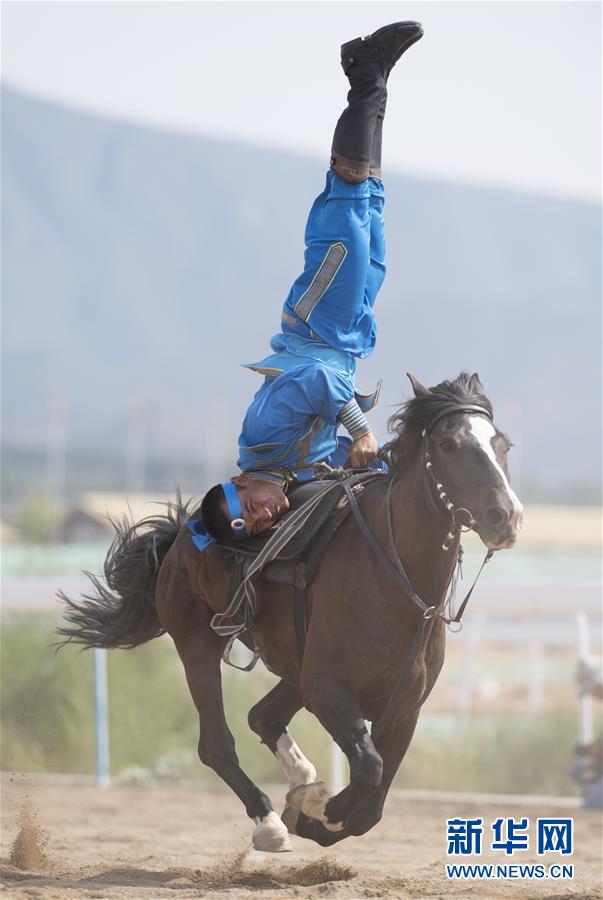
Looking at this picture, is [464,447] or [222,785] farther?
[222,785]

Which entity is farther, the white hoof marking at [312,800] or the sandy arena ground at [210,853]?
the sandy arena ground at [210,853]

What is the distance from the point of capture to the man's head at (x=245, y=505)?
5.43m

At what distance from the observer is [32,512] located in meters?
35.4

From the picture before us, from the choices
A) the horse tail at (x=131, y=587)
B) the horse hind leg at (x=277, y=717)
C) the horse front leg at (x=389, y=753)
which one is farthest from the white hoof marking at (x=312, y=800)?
the horse tail at (x=131, y=587)

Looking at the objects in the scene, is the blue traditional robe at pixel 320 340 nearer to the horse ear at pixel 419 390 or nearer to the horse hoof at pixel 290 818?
the horse ear at pixel 419 390

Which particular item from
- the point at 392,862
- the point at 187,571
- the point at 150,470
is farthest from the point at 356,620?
the point at 150,470

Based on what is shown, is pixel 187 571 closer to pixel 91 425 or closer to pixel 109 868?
pixel 109 868

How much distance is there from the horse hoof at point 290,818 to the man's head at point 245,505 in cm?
114

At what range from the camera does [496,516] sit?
4.39 meters

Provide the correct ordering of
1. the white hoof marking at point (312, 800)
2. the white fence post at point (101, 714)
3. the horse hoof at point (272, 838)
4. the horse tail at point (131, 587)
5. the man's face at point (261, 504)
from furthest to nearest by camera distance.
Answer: the white fence post at point (101, 714) < the horse tail at point (131, 587) < the man's face at point (261, 504) < the horse hoof at point (272, 838) < the white hoof marking at point (312, 800)

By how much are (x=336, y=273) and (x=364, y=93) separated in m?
0.78

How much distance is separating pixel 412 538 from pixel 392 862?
8.18 feet

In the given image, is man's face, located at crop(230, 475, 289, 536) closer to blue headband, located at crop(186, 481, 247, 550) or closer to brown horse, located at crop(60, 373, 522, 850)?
blue headband, located at crop(186, 481, 247, 550)

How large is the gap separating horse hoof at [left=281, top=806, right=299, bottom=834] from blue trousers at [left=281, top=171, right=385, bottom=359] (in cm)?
187
